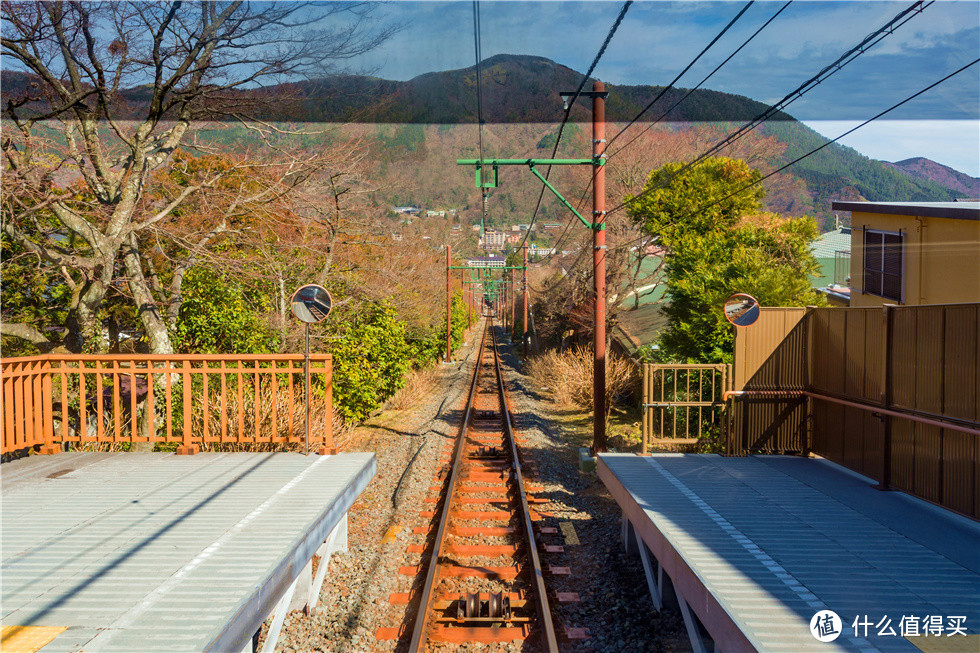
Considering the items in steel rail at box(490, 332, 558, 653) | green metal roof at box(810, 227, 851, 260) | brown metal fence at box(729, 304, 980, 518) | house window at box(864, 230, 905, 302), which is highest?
green metal roof at box(810, 227, 851, 260)

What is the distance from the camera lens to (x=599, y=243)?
463 inches

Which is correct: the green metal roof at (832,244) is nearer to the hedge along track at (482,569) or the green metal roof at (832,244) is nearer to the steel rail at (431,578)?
the hedge along track at (482,569)

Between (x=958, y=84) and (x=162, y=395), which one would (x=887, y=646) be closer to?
(x=958, y=84)

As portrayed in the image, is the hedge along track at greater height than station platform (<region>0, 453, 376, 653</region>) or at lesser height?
lesser

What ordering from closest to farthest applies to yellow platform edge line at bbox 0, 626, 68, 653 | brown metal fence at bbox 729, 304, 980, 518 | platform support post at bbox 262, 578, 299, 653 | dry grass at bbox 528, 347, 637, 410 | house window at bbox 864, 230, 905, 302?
1. yellow platform edge line at bbox 0, 626, 68, 653
2. platform support post at bbox 262, 578, 299, 653
3. brown metal fence at bbox 729, 304, 980, 518
4. house window at bbox 864, 230, 905, 302
5. dry grass at bbox 528, 347, 637, 410

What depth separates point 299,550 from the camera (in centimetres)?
500

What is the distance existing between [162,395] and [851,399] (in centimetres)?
1152

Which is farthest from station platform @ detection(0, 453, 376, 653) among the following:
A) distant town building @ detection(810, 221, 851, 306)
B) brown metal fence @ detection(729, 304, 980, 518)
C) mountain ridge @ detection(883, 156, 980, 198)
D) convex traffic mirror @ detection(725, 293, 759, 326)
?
mountain ridge @ detection(883, 156, 980, 198)

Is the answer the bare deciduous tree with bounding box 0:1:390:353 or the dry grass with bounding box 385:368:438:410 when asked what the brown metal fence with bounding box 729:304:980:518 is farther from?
the dry grass with bounding box 385:368:438:410

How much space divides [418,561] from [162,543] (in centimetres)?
277

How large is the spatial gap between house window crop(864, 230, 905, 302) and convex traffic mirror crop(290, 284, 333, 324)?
10.1m

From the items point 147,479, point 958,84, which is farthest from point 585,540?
point 958,84

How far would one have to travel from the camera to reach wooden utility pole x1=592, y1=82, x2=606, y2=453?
1137cm

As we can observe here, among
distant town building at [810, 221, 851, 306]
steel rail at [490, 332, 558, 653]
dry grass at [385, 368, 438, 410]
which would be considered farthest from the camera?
distant town building at [810, 221, 851, 306]
